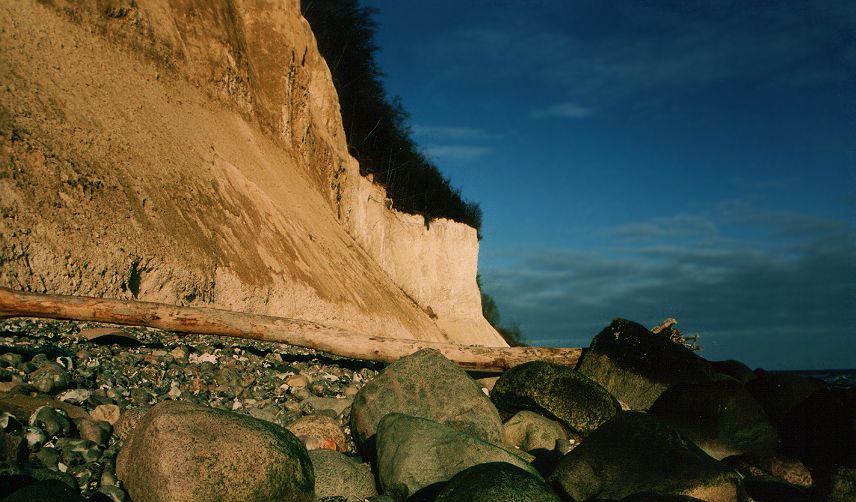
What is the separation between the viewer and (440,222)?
24.2m

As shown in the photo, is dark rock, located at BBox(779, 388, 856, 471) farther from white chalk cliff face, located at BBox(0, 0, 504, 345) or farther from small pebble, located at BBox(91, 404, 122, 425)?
white chalk cliff face, located at BBox(0, 0, 504, 345)

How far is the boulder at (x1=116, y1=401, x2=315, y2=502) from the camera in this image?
137 inches

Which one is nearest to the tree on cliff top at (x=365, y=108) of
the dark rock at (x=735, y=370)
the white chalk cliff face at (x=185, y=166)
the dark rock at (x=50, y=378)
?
the white chalk cliff face at (x=185, y=166)

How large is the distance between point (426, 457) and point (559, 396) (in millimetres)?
2976

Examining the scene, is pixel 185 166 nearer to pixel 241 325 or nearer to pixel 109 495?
pixel 241 325

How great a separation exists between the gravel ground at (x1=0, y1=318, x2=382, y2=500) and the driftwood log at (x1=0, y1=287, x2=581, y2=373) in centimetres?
37

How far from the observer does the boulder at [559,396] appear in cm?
683

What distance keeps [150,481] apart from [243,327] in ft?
11.3

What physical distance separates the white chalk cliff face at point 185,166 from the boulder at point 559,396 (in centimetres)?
555

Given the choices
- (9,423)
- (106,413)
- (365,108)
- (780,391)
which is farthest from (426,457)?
(365,108)

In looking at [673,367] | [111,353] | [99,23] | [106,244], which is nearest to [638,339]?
[673,367]

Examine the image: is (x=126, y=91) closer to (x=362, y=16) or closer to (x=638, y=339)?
(x=638, y=339)

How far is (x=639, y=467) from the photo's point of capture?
473cm

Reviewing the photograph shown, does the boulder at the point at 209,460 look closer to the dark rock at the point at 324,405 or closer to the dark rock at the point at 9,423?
the dark rock at the point at 9,423
